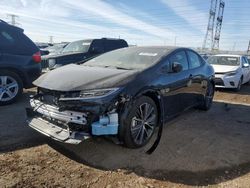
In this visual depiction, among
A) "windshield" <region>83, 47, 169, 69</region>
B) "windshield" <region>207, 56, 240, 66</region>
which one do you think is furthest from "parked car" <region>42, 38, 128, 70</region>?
"windshield" <region>207, 56, 240, 66</region>

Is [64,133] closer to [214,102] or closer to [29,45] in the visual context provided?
[29,45]

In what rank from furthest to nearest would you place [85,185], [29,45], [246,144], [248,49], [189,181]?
[248,49] → [29,45] → [246,144] → [189,181] → [85,185]

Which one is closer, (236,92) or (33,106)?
(33,106)

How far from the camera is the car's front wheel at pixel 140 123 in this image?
126 inches

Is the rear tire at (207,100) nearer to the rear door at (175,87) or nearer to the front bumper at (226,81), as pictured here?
the rear door at (175,87)

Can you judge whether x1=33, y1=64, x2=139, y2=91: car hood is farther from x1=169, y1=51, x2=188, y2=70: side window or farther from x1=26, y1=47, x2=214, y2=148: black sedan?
x1=169, y1=51, x2=188, y2=70: side window

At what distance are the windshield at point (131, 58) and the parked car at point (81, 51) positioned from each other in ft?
12.3

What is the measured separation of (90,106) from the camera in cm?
297

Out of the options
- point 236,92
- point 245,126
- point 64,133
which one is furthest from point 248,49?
point 64,133

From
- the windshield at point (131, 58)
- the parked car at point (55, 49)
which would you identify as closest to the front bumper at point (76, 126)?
the windshield at point (131, 58)

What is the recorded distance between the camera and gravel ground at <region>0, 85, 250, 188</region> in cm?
277

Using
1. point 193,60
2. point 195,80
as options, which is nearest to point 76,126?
point 195,80

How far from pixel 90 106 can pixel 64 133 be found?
494 mm

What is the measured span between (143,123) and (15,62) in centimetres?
369
